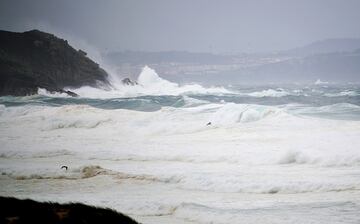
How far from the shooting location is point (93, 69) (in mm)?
22109

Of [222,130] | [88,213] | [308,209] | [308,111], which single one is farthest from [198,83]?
[88,213]

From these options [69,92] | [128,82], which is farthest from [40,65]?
[128,82]

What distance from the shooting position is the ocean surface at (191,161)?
150 inches

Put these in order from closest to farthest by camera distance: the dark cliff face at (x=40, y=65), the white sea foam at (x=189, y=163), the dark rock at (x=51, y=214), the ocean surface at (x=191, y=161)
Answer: the dark rock at (x=51, y=214), the ocean surface at (x=191, y=161), the white sea foam at (x=189, y=163), the dark cliff face at (x=40, y=65)

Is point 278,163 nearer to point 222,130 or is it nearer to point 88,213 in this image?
point 222,130

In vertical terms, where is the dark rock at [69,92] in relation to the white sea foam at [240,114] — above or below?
above

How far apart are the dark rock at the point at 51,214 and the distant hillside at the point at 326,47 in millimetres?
15624

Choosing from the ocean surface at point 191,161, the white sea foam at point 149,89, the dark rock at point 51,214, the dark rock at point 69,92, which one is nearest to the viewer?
the dark rock at point 51,214

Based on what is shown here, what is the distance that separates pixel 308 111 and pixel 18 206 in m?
11.0

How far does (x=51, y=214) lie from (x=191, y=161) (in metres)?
4.76

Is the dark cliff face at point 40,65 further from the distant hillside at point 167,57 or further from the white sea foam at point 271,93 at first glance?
the white sea foam at point 271,93

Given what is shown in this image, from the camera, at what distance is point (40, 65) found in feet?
60.2

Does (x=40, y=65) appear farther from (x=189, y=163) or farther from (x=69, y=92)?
(x=189, y=163)

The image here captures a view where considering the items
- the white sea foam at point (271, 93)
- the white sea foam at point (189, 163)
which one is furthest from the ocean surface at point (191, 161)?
the white sea foam at point (271, 93)
